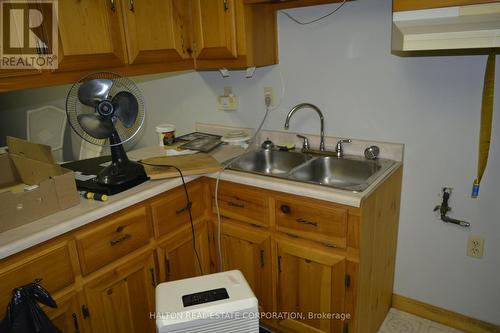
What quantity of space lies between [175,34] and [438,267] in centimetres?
182

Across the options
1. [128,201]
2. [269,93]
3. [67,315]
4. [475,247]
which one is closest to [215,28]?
[269,93]

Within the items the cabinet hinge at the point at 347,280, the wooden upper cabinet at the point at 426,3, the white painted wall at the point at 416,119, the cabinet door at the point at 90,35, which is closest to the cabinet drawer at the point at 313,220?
the cabinet hinge at the point at 347,280

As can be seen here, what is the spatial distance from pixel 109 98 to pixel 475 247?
1815 millimetres

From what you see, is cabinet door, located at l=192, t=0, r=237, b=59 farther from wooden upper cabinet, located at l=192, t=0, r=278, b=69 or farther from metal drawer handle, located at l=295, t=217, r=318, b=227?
metal drawer handle, located at l=295, t=217, r=318, b=227

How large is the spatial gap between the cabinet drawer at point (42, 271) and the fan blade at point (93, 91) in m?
0.59

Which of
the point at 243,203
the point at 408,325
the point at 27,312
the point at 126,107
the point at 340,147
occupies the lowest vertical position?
the point at 408,325

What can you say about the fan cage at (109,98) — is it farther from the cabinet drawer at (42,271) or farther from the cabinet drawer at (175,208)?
the cabinet drawer at (42,271)

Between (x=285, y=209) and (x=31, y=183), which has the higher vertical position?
(x=31, y=183)

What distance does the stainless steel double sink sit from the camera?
192 cm

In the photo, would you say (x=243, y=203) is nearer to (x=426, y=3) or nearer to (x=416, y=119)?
(x=416, y=119)

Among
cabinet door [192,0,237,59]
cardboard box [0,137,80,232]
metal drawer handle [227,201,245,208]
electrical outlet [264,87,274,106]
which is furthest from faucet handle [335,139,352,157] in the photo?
cardboard box [0,137,80,232]

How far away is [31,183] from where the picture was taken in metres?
1.74

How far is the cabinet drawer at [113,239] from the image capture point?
149cm

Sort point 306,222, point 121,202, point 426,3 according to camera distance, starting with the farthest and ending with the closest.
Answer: point 306,222
point 121,202
point 426,3
